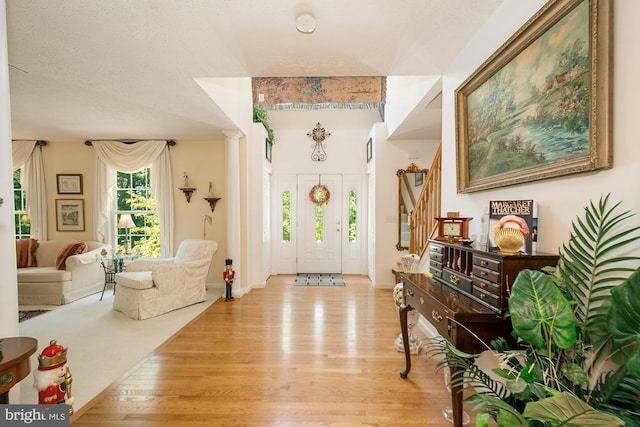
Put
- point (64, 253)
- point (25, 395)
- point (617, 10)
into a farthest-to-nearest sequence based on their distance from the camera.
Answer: point (64, 253) → point (25, 395) → point (617, 10)

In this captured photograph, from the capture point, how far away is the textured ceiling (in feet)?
5.65

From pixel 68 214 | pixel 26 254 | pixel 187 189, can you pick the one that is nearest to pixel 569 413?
pixel 187 189

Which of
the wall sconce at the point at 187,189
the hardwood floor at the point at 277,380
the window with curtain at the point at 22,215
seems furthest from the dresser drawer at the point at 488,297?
the window with curtain at the point at 22,215

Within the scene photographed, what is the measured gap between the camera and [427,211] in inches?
138

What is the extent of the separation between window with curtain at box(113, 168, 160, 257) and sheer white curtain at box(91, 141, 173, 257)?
21 centimetres

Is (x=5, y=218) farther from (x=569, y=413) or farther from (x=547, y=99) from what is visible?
(x=547, y=99)

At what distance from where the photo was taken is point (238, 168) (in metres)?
4.35

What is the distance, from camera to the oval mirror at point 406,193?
15.6ft

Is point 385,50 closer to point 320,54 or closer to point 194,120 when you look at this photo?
point 320,54

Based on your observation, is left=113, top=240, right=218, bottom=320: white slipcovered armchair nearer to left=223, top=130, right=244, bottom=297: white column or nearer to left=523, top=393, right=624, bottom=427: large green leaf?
left=223, top=130, right=244, bottom=297: white column

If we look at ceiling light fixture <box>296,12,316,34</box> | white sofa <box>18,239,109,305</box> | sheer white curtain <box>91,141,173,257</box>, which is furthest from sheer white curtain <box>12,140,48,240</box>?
ceiling light fixture <box>296,12,316,34</box>

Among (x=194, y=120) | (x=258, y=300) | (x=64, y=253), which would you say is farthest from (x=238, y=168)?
(x=64, y=253)

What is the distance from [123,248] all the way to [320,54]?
4.81 metres

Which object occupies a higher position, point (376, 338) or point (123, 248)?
point (123, 248)
